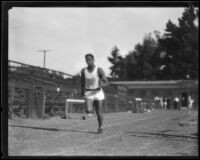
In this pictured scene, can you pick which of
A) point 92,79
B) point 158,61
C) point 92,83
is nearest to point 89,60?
point 92,79

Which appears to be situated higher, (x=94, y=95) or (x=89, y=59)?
(x=89, y=59)

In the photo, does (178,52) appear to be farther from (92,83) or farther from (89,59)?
(89,59)

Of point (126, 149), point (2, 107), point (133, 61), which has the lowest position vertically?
point (126, 149)

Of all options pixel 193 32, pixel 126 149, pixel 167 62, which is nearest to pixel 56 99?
pixel 167 62

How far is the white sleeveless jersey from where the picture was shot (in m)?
7.52

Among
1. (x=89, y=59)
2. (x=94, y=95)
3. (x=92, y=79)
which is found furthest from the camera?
(x=94, y=95)

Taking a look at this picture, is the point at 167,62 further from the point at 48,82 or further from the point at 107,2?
the point at 48,82

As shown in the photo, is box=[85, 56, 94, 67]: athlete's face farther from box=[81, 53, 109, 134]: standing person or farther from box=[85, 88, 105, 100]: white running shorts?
box=[85, 88, 105, 100]: white running shorts

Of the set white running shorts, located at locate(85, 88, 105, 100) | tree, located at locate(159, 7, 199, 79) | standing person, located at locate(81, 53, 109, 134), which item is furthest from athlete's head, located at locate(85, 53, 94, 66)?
tree, located at locate(159, 7, 199, 79)

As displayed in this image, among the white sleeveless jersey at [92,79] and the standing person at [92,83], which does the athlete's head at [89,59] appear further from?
the white sleeveless jersey at [92,79]

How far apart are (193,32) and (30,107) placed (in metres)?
8.76

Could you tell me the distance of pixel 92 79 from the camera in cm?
761

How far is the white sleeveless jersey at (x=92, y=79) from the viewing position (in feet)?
24.7

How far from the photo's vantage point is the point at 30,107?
44.2 feet
